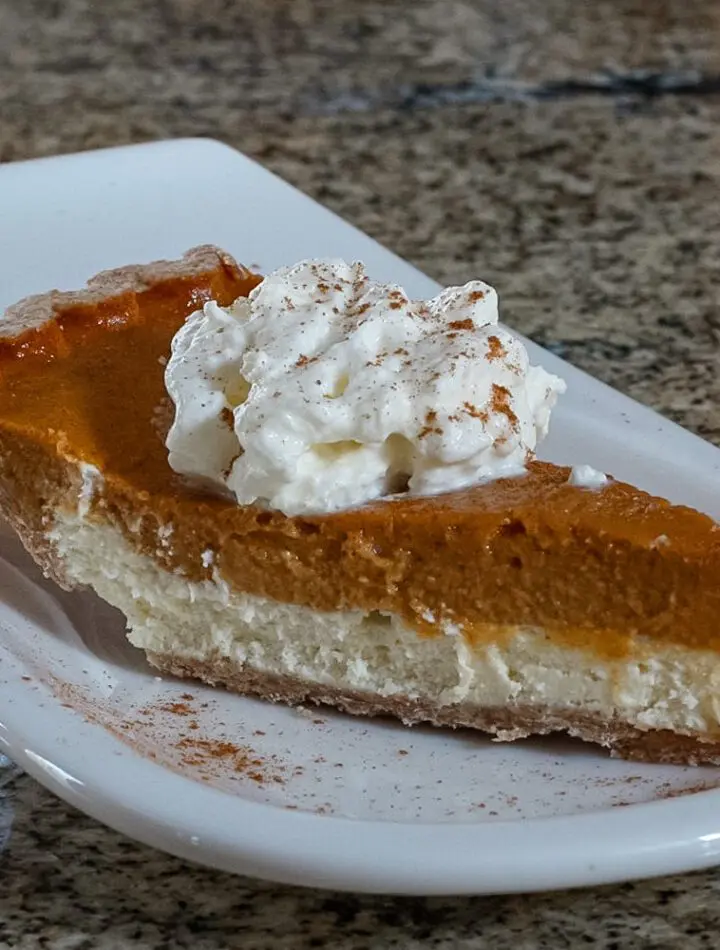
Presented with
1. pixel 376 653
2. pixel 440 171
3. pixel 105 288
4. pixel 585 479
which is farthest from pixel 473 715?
pixel 440 171

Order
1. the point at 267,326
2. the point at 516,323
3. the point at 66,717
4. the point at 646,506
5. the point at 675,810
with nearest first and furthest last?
1. the point at 675,810
2. the point at 66,717
3. the point at 646,506
4. the point at 267,326
5. the point at 516,323

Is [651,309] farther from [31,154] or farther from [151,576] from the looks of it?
[31,154]

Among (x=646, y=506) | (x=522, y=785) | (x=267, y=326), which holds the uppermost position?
(x=267, y=326)

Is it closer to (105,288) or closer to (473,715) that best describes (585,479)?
(473,715)

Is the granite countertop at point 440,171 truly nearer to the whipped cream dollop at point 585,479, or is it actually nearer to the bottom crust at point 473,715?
the bottom crust at point 473,715

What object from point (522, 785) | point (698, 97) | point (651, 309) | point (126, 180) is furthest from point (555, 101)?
point (522, 785)

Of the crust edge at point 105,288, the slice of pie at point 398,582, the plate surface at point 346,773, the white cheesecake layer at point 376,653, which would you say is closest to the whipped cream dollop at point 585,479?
the slice of pie at point 398,582
